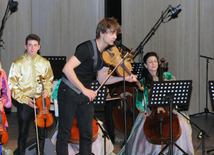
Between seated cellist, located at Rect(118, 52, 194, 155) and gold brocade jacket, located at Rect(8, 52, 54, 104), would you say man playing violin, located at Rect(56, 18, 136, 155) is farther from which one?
seated cellist, located at Rect(118, 52, 194, 155)

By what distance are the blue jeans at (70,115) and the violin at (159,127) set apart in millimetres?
1027

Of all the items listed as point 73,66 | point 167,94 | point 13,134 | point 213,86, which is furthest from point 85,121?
point 13,134

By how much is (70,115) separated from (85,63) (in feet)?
1.67

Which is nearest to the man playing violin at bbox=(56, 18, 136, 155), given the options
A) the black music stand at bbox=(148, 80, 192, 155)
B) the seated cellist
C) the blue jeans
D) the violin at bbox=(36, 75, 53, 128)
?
the blue jeans

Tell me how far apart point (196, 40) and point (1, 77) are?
5024mm

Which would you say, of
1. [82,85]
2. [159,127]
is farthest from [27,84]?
[159,127]

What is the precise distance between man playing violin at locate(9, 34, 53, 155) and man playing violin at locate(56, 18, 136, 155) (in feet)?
3.17

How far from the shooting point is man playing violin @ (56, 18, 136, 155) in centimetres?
305

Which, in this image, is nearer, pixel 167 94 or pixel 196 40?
pixel 167 94

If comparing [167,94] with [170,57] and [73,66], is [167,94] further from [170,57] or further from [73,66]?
[170,57]

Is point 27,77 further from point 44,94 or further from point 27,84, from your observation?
point 44,94

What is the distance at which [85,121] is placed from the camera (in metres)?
3.19

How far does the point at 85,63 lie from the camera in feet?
10.2

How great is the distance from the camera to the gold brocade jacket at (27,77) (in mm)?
4188
